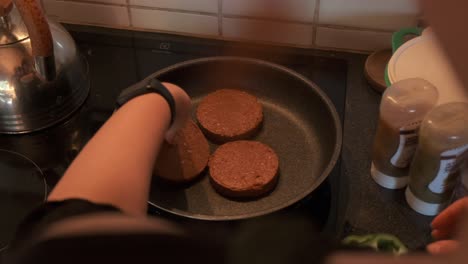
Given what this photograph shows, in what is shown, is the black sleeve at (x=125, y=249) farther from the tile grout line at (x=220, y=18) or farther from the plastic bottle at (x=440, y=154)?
the tile grout line at (x=220, y=18)

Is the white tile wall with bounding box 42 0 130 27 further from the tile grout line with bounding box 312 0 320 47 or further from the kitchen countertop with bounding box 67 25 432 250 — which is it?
the tile grout line with bounding box 312 0 320 47

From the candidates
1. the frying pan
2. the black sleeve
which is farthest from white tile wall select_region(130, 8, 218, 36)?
the black sleeve

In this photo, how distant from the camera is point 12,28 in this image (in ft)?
2.74

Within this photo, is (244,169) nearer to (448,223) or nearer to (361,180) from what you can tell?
(361,180)

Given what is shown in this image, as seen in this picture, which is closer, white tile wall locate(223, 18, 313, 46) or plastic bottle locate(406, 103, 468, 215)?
plastic bottle locate(406, 103, 468, 215)

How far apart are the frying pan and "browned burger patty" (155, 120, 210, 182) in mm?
20

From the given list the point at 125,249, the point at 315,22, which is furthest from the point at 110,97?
the point at 125,249

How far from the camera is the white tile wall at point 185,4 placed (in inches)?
39.8

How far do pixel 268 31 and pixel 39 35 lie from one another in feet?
1.37

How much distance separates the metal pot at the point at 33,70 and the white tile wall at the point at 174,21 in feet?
0.62

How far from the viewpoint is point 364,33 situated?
0.99m

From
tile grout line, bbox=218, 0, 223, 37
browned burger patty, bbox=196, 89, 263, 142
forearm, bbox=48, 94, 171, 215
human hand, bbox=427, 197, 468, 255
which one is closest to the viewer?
forearm, bbox=48, 94, 171, 215

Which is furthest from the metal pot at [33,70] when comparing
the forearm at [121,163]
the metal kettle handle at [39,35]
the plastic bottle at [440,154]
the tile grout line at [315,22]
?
the plastic bottle at [440,154]

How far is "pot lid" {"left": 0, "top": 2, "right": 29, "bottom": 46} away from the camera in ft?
2.72
